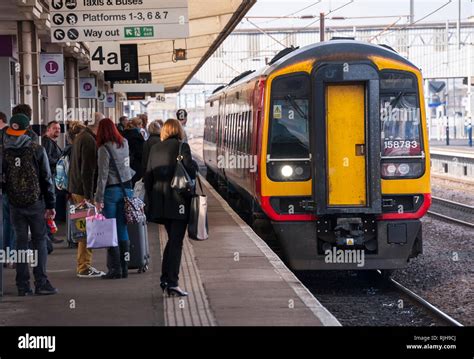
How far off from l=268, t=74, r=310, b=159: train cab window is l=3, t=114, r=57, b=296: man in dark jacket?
13.7 feet

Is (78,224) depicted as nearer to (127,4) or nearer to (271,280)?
(271,280)

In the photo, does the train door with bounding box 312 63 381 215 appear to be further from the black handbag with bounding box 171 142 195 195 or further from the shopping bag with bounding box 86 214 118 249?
the black handbag with bounding box 171 142 195 195

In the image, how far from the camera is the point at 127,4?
16.6 meters

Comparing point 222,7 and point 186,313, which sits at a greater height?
point 222,7

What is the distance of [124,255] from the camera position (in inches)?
446

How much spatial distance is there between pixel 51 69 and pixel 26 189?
28.7 ft

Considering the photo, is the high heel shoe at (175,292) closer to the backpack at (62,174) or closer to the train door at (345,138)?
the train door at (345,138)

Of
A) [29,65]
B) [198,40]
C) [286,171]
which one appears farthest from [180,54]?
[286,171]

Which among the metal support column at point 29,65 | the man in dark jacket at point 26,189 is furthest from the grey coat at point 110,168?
the metal support column at point 29,65

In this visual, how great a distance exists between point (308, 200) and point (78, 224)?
3301 mm

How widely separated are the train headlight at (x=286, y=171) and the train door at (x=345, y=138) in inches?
16.3

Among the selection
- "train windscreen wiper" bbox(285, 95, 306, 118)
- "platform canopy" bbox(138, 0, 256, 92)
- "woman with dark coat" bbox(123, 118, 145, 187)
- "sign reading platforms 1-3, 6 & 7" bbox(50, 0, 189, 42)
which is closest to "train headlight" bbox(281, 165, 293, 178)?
"train windscreen wiper" bbox(285, 95, 306, 118)
